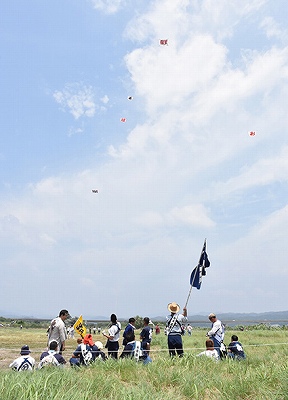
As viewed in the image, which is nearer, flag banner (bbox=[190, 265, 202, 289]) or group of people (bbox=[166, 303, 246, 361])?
group of people (bbox=[166, 303, 246, 361])

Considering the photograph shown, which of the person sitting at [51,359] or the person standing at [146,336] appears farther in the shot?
the person standing at [146,336]

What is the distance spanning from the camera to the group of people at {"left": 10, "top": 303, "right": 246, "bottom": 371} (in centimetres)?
906

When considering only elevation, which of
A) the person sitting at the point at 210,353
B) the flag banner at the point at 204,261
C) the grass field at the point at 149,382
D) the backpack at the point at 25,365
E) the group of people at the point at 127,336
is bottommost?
the grass field at the point at 149,382

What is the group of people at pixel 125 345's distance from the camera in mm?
9059

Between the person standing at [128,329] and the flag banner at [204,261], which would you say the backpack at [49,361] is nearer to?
the person standing at [128,329]

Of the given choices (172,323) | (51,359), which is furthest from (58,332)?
(172,323)

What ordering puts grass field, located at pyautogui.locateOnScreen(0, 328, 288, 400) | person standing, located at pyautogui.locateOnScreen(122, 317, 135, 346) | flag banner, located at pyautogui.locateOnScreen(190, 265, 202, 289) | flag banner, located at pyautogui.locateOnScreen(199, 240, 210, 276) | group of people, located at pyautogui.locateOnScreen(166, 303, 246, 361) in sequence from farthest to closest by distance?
flag banner, located at pyautogui.locateOnScreen(199, 240, 210, 276), flag banner, located at pyautogui.locateOnScreen(190, 265, 202, 289), person standing, located at pyautogui.locateOnScreen(122, 317, 135, 346), group of people, located at pyautogui.locateOnScreen(166, 303, 246, 361), grass field, located at pyautogui.locateOnScreen(0, 328, 288, 400)

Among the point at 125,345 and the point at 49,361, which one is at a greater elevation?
the point at 125,345

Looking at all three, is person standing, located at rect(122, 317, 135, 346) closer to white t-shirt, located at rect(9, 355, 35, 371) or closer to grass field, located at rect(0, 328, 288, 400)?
grass field, located at rect(0, 328, 288, 400)

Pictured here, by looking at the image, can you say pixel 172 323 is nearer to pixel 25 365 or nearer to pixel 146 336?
pixel 146 336

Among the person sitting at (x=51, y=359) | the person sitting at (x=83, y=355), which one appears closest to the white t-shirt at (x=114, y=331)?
the person sitting at (x=83, y=355)

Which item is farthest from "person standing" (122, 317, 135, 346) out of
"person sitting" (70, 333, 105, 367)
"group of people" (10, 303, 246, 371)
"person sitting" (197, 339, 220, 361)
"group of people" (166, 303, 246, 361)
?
"person sitting" (197, 339, 220, 361)

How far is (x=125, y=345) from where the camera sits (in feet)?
35.6

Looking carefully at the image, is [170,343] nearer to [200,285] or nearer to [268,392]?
→ [200,285]
